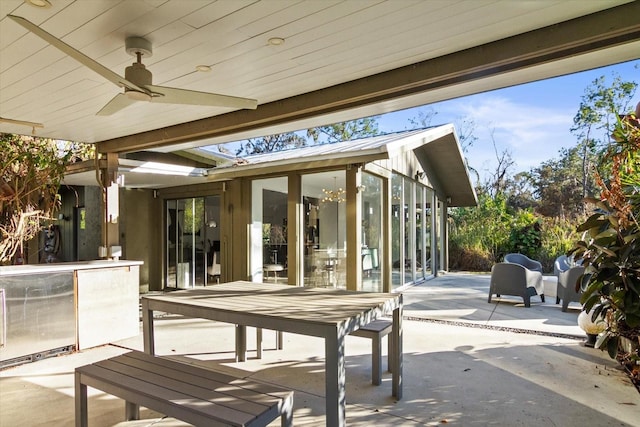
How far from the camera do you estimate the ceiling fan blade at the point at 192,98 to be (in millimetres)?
2605

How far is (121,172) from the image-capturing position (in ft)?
20.8

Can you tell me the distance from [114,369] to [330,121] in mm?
2978

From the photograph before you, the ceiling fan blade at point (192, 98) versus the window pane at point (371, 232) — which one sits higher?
the ceiling fan blade at point (192, 98)

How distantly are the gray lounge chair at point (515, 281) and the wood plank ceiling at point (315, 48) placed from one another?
4.43m

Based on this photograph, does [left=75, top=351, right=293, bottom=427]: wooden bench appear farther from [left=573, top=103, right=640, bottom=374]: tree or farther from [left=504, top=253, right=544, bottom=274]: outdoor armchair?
[left=504, top=253, right=544, bottom=274]: outdoor armchair

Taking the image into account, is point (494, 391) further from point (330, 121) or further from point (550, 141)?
point (550, 141)

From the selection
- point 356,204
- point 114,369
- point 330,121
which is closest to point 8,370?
point 114,369

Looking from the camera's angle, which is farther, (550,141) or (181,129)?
(550,141)

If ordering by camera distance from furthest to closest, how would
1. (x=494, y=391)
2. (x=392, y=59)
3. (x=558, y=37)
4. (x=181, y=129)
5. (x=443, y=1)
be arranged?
(x=181, y=129) → (x=494, y=391) → (x=392, y=59) → (x=558, y=37) → (x=443, y=1)

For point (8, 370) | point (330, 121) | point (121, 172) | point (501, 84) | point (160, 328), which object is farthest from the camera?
point (121, 172)

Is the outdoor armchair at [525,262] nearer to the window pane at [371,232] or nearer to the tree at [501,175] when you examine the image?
the window pane at [371,232]

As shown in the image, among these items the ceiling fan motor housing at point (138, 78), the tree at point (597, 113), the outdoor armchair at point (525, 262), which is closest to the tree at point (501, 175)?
the tree at point (597, 113)

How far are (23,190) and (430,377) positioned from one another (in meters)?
5.08

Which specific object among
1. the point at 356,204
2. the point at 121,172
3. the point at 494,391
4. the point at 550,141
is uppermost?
the point at 550,141
